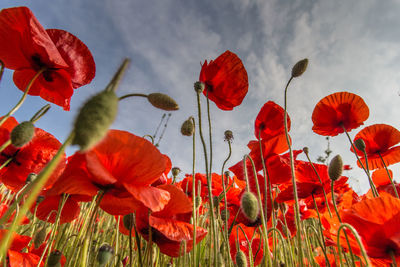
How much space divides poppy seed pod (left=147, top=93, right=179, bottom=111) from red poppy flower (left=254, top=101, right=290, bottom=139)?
1.11 metres

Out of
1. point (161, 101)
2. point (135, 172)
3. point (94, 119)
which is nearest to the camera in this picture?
point (94, 119)

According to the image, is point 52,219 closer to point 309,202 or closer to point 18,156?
point 18,156

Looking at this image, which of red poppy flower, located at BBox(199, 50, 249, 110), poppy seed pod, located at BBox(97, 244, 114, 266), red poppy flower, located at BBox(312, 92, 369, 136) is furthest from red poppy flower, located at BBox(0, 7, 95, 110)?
red poppy flower, located at BBox(312, 92, 369, 136)

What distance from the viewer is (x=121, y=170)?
2.72 ft

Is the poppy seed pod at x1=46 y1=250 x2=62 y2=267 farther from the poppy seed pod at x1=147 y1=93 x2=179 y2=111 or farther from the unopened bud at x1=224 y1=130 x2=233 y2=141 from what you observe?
the unopened bud at x1=224 y1=130 x2=233 y2=141

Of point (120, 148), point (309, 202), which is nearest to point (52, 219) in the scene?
point (120, 148)

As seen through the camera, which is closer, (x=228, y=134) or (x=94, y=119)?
(x=94, y=119)

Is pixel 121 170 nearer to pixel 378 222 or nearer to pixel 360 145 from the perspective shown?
pixel 378 222

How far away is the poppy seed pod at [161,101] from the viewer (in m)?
0.66

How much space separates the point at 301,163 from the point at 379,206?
869 mm

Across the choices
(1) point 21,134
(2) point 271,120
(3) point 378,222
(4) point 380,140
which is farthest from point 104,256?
(4) point 380,140

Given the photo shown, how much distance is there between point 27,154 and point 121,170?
660 millimetres

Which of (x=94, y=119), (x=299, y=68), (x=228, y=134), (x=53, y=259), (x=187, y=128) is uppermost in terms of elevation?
(x=299, y=68)

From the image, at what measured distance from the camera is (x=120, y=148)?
0.78m
